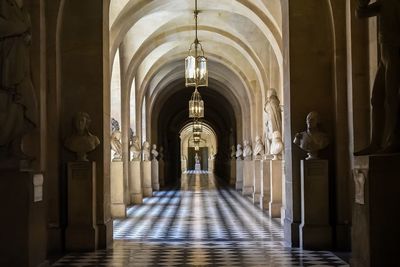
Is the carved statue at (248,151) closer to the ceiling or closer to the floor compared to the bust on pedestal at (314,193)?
closer to the ceiling

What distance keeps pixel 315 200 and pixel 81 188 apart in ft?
11.9

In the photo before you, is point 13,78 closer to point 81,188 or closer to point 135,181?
point 81,188

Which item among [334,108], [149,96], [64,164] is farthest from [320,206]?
[149,96]

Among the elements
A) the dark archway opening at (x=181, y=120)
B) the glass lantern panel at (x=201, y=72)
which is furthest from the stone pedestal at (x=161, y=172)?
the glass lantern panel at (x=201, y=72)

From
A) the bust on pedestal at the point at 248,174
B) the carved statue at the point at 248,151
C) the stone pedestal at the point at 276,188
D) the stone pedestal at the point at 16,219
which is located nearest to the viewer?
the stone pedestal at the point at 16,219

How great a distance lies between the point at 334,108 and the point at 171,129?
33206 millimetres

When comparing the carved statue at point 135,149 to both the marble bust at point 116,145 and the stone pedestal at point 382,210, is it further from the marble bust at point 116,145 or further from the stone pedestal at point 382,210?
the stone pedestal at point 382,210

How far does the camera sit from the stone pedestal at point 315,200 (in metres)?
8.86

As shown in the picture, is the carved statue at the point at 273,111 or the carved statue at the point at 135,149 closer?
the carved statue at the point at 273,111

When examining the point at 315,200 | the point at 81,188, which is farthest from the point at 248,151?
the point at 81,188

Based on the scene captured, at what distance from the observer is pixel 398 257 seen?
18.8ft

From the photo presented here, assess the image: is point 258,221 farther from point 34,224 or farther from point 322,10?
point 34,224

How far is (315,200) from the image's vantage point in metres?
8.89

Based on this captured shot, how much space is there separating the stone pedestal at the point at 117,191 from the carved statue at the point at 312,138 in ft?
22.1
